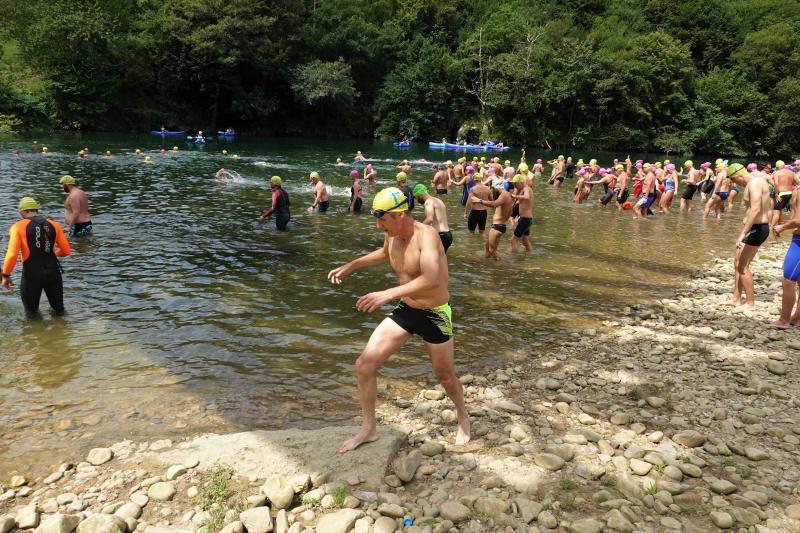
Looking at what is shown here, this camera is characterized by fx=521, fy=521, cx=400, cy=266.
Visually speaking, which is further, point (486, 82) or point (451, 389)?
point (486, 82)

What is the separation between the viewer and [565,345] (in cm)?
762

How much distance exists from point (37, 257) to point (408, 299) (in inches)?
245

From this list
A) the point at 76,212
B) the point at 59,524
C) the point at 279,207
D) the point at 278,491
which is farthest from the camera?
the point at 279,207

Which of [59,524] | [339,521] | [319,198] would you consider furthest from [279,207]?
[339,521]

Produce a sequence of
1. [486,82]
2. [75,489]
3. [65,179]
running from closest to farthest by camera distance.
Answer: [75,489] < [65,179] < [486,82]

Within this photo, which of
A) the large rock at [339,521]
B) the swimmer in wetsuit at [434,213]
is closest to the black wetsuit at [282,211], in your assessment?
the swimmer in wetsuit at [434,213]

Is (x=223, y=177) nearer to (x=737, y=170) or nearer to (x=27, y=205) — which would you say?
(x=27, y=205)

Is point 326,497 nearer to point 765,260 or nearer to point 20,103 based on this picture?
point 765,260

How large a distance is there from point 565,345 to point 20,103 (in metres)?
54.2

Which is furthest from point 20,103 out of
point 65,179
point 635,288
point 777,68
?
point 777,68

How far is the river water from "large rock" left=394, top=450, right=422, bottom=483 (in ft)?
4.09

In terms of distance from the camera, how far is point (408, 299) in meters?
4.46

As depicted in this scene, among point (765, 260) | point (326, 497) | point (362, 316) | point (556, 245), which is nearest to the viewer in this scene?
point (326, 497)

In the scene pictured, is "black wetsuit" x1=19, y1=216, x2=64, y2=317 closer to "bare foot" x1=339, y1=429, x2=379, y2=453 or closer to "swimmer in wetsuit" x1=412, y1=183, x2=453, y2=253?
"bare foot" x1=339, y1=429, x2=379, y2=453
